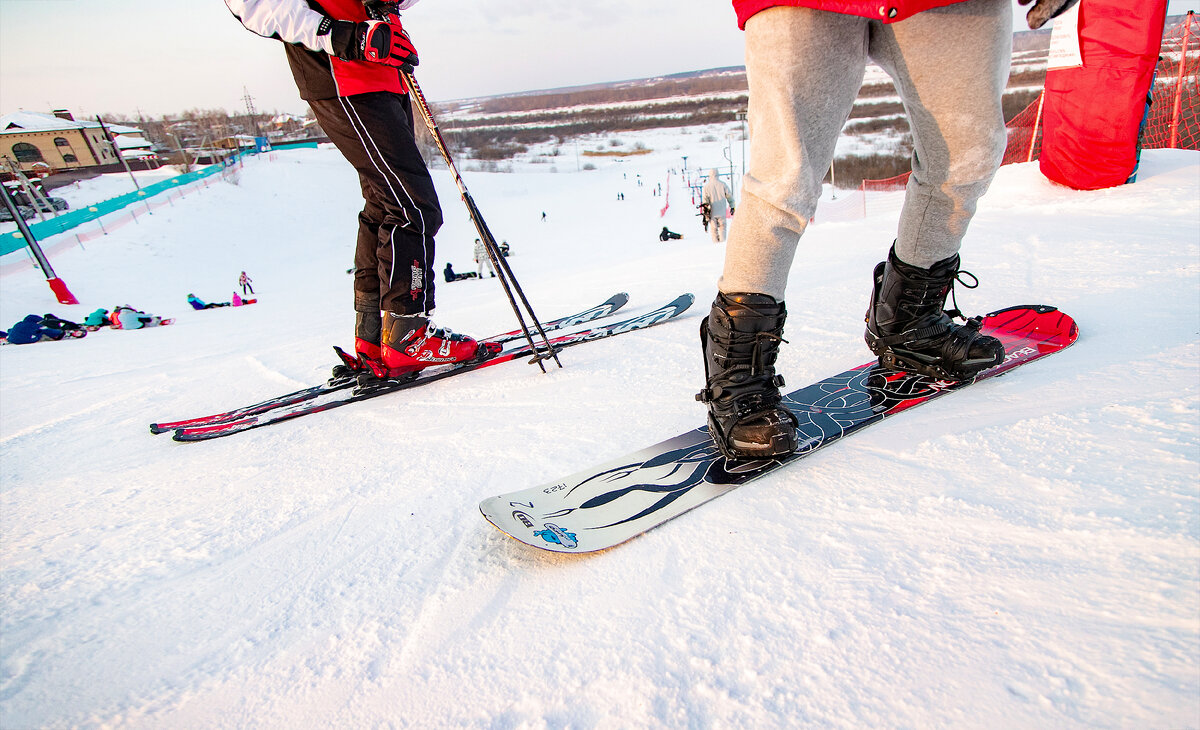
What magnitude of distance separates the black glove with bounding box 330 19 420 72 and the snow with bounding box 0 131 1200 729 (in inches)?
44.9

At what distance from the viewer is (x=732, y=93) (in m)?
87.9

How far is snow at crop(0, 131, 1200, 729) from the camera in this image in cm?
66

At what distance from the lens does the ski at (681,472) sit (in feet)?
3.32

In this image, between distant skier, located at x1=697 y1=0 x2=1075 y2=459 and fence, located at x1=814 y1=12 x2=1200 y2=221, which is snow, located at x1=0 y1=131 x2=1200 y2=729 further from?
fence, located at x1=814 y1=12 x2=1200 y2=221

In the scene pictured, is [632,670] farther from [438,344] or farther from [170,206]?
[170,206]

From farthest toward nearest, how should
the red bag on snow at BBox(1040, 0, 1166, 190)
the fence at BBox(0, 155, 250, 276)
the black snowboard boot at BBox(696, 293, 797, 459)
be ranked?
the fence at BBox(0, 155, 250, 276) < the red bag on snow at BBox(1040, 0, 1166, 190) < the black snowboard boot at BBox(696, 293, 797, 459)

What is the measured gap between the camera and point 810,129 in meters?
1.10

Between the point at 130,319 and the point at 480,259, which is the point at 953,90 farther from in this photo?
the point at 480,259

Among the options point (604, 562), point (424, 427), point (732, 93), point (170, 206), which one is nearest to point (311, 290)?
point (170, 206)

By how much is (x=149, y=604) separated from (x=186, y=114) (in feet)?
346

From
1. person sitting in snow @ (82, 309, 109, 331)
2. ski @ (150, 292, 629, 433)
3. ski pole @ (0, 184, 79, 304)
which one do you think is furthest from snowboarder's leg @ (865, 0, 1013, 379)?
ski pole @ (0, 184, 79, 304)

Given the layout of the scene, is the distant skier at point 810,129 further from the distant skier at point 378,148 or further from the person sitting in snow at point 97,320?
the person sitting in snow at point 97,320

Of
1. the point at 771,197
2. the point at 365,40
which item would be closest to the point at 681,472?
the point at 771,197

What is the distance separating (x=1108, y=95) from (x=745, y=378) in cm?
589
